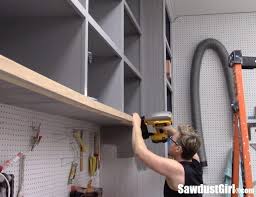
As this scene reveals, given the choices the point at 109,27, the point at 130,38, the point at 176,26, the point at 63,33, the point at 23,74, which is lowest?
the point at 23,74

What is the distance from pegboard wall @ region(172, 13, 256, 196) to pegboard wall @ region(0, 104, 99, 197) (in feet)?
4.75

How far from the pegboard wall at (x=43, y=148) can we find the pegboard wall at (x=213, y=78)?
1.45m

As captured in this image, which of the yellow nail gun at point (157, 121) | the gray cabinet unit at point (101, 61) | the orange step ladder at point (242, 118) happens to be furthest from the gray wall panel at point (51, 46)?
the orange step ladder at point (242, 118)

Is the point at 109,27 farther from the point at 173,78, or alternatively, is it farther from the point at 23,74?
the point at 173,78

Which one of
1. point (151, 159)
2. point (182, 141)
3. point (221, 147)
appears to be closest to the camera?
point (151, 159)

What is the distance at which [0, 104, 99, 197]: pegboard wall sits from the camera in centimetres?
125

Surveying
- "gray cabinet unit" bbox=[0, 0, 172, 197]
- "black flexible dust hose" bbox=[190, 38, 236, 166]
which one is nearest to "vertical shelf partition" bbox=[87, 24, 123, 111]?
"gray cabinet unit" bbox=[0, 0, 172, 197]

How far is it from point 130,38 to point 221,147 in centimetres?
137

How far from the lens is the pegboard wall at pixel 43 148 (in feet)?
4.11

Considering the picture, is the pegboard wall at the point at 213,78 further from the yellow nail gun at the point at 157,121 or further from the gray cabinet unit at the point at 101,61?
the yellow nail gun at the point at 157,121

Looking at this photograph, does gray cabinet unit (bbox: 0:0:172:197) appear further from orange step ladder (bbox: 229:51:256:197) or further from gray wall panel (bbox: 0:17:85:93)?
orange step ladder (bbox: 229:51:256:197)

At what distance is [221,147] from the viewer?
312 centimetres

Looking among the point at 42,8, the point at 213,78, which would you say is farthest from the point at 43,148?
the point at 213,78

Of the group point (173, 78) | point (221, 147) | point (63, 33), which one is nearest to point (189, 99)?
point (173, 78)
